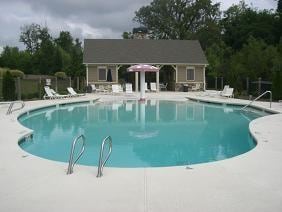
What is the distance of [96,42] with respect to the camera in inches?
1251

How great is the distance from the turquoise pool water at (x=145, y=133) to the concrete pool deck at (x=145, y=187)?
1.99m

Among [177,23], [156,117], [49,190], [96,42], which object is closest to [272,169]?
[49,190]

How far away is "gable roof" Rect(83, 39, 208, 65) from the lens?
98.5 feet

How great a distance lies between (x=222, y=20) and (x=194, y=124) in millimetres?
39917

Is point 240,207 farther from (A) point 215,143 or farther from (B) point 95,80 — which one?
(B) point 95,80

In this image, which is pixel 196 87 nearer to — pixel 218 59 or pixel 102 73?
pixel 218 59

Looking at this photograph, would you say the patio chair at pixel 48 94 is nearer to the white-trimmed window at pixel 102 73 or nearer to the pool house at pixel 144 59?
the pool house at pixel 144 59

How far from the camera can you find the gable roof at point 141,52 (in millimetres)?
30016

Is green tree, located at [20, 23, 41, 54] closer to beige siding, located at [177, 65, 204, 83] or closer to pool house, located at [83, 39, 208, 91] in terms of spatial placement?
pool house, located at [83, 39, 208, 91]

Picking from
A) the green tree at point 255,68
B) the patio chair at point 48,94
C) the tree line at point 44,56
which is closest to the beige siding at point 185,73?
the green tree at point 255,68

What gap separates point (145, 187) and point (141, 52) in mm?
26986

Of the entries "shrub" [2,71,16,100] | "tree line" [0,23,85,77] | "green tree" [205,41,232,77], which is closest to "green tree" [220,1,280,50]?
"green tree" [205,41,232,77]

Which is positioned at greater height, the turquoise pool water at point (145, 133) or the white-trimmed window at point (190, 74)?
the white-trimmed window at point (190, 74)

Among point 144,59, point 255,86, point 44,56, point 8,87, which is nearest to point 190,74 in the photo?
point 144,59
